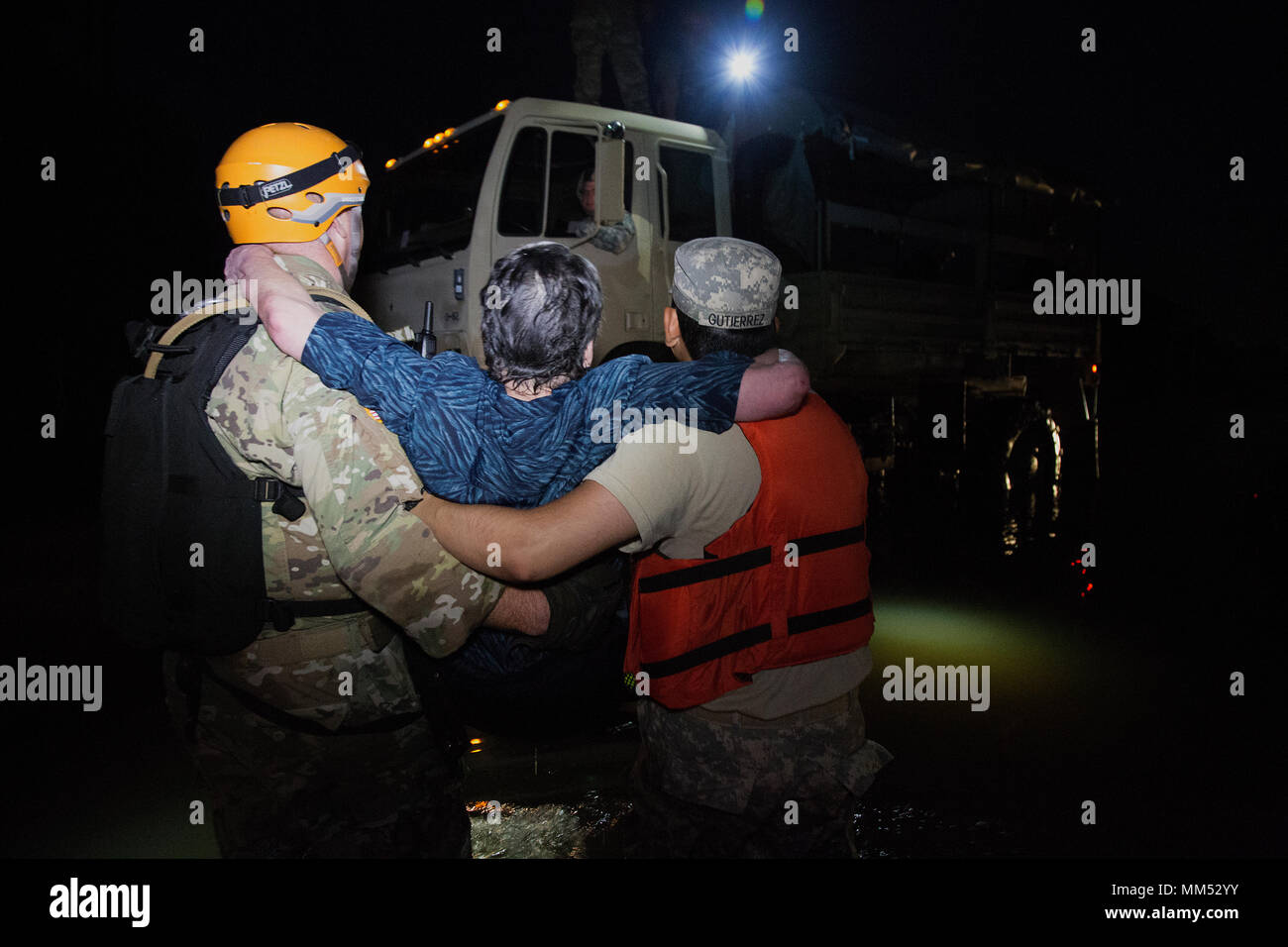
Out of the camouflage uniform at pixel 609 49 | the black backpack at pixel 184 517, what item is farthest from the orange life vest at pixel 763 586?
the camouflage uniform at pixel 609 49

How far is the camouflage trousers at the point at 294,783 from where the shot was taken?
1840mm

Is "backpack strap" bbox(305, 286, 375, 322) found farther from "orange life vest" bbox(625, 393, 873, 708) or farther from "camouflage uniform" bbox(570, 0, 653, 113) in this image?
"camouflage uniform" bbox(570, 0, 653, 113)

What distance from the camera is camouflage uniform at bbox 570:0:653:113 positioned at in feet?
22.6

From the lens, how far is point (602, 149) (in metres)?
6.11

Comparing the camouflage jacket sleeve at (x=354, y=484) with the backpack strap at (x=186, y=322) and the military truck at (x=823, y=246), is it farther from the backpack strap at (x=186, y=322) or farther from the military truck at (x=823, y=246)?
the military truck at (x=823, y=246)

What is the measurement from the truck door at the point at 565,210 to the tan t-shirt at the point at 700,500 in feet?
14.6

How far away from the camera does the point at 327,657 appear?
180 cm

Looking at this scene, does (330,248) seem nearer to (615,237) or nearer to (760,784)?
(760,784)

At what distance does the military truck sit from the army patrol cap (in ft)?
12.1

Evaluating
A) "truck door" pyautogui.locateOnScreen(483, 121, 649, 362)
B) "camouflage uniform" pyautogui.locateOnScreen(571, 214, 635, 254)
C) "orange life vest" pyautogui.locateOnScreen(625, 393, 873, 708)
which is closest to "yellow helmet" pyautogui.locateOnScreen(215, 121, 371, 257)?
"orange life vest" pyautogui.locateOnScreen(625, 393, 873, 708)
